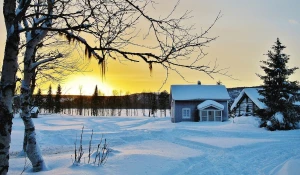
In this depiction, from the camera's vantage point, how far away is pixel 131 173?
8.27 metres

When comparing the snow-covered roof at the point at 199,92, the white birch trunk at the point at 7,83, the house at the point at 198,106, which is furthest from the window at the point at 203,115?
Result: the white birch trunk at the point at 7,83

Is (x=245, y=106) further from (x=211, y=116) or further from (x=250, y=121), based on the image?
(x=250, y=121)

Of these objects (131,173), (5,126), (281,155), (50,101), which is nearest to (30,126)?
(131,173)

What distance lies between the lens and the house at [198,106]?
4025cm

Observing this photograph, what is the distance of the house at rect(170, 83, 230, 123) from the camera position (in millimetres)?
40250

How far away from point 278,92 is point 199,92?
1673cm

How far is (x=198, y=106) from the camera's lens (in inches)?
1587

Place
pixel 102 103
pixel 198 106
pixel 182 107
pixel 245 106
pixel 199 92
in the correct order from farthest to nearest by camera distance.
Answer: pixel 102 103
pixel 199 92
pixel 182 107
pixel 198 106
pixel 245 106

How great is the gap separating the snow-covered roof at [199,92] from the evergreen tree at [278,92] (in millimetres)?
14387

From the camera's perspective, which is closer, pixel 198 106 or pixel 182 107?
pixel 198 106

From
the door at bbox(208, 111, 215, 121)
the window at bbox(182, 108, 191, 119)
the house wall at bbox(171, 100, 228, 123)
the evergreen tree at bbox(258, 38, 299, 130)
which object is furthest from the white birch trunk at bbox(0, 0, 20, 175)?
the door at bbox(208, 111, 215, 121)

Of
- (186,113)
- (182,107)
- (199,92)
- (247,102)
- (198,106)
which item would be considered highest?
(199,92)

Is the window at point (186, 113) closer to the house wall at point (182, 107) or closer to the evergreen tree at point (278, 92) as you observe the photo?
the house wall at point (182, 107)

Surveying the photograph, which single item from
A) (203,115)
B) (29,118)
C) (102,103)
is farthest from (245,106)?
(102,103)
